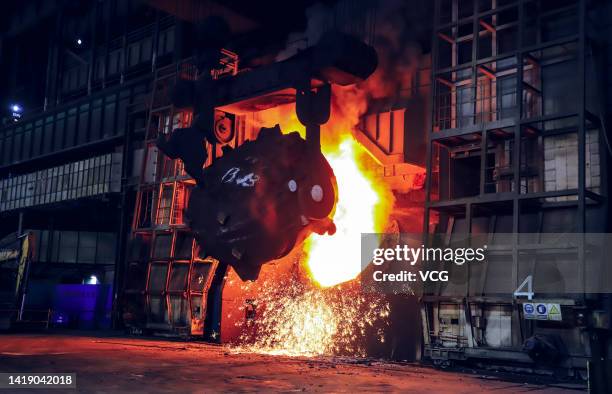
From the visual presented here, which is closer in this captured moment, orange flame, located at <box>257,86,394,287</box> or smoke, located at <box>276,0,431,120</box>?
smoke, located at <box>276,0,431,120</box>

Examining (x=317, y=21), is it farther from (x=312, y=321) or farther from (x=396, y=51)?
(x=312, y=321)

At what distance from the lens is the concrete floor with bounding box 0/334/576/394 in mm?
8969

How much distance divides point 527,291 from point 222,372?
591 cm

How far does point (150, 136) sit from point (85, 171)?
6747mm

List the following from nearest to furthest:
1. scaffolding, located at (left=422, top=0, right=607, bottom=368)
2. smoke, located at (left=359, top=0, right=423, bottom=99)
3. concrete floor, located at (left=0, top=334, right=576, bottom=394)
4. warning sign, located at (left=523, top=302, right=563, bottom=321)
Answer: concrete floor, located at (left=0, top=334, right=576, bottom=394)
warning sign, located at (left=523, top=302, right=563, bottom=321)
scaffolding, located at (left=422, top=0, right=607, bottom=368)
smoke, located at (left=359, top=0, right=423, bottom=99)

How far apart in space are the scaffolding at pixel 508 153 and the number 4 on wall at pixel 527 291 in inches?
4.6

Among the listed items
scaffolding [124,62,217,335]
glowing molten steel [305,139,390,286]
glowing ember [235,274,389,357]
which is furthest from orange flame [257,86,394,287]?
Result: scaffolding [124,62,217,335]

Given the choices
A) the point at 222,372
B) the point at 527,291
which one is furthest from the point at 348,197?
the point at 222,372

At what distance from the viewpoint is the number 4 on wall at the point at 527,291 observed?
38.1 feet

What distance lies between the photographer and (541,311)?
37.2 ft

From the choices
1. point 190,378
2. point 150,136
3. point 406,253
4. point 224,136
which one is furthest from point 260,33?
point 190,378

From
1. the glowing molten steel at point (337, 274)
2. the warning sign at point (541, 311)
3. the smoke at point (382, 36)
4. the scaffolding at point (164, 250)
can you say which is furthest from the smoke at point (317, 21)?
the warning sign at point (541, 311)

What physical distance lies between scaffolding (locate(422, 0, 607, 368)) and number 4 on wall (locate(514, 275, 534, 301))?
12 centimetres

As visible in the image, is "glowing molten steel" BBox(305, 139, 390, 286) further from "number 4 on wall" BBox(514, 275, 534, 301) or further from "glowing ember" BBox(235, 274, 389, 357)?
"number 4 on wall" BBox(514, 275, 534, 301)
